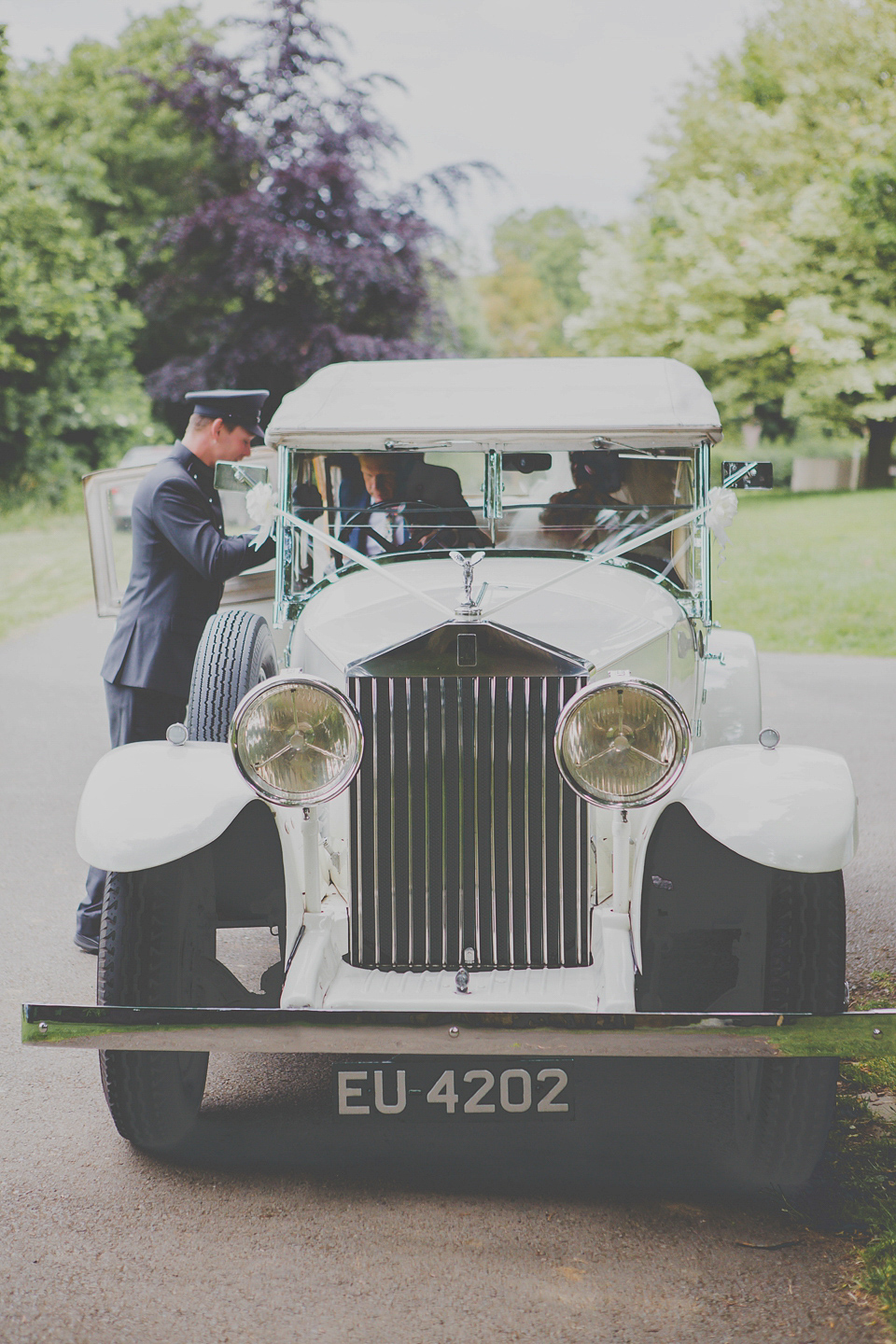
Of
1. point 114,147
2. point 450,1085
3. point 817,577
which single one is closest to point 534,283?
point 114,147

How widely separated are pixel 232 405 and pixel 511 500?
49.5 inches

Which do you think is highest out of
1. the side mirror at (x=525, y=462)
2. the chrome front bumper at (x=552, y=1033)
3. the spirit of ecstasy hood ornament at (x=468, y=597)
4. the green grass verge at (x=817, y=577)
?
the side mirror at (x=525, y=462)

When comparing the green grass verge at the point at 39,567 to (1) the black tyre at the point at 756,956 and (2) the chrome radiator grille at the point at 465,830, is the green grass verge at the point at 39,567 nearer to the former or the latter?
(2) the chrome radiator grille at the point at 465,830

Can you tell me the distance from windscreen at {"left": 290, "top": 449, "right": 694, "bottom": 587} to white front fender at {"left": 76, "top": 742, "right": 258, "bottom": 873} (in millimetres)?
1313

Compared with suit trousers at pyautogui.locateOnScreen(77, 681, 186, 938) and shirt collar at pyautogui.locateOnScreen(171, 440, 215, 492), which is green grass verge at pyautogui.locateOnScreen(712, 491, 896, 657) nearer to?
shirt collar at pyautogui.locateOnScreen(171, 440, 215, 492)

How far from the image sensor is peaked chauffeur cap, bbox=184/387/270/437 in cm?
464

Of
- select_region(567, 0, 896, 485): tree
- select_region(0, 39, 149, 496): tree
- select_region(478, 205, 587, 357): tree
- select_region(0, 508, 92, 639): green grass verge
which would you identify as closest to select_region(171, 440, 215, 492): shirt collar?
select_region(0, 508, 92, 639): green grass verge

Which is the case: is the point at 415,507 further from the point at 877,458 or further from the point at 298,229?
the point at 877,458

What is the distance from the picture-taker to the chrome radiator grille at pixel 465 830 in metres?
2.98

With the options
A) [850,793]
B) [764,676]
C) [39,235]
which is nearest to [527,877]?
[850,793]

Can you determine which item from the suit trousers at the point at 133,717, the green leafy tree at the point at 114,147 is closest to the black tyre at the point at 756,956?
the suit trousers at the point at 133,717

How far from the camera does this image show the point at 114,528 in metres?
5.59

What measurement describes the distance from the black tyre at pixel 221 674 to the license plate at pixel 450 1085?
5.24 ft

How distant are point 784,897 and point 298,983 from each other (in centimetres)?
121
